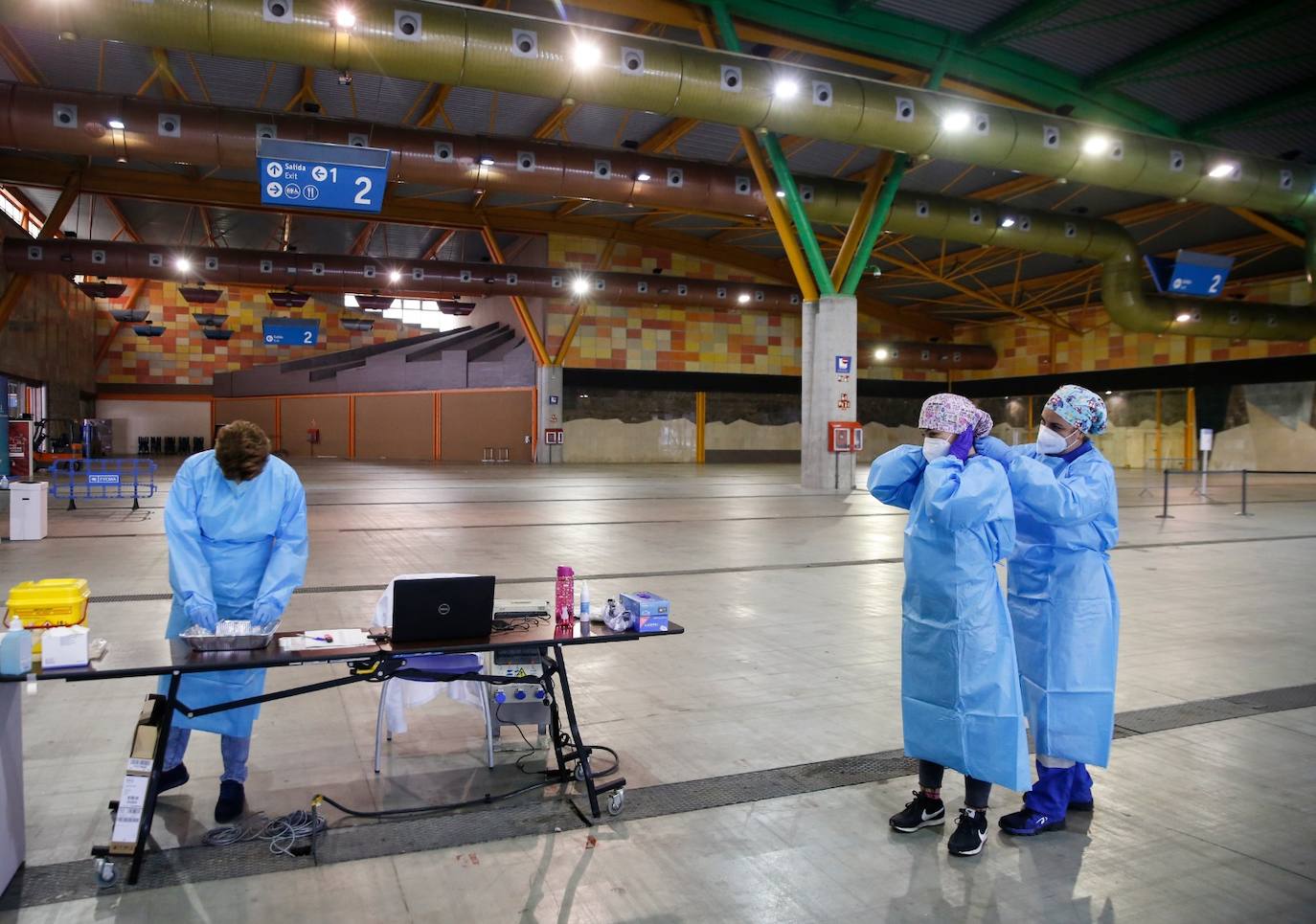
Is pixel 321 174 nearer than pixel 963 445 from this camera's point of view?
No

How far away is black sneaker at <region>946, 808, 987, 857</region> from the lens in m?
2.87

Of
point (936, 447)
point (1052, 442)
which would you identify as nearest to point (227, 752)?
point (936, 447)

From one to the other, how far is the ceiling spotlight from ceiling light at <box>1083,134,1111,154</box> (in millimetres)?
2447

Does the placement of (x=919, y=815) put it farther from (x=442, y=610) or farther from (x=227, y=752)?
(x=227, y=752)

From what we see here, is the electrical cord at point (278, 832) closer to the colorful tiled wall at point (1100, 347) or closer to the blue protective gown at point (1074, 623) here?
the blue protective gown at point (1074, 623)

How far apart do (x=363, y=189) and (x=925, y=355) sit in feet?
85.4

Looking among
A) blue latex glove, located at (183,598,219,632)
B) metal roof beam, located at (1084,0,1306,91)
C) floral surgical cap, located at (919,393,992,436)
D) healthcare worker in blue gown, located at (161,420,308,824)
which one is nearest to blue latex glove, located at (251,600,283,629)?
healthcare worker in blue gown, located at (161,420,308,824)

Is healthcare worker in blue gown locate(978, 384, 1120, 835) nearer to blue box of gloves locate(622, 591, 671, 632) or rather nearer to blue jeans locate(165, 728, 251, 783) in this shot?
blue box of gloves locate(622, 591, 671, 632)

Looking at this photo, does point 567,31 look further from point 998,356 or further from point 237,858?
point 998,356

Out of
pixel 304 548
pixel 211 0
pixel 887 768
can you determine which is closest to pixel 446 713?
pixel 304 548

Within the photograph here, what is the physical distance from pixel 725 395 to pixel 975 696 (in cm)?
2966

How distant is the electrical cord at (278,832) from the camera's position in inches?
113

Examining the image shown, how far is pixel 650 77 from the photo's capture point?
11.7 meters

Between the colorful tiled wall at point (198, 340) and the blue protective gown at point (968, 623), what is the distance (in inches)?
1401
